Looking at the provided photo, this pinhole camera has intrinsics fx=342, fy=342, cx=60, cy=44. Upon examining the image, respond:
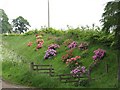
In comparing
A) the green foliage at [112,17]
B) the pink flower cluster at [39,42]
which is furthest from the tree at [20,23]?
the green foliage at [112,17]

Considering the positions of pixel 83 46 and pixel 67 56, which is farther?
pixel 83 46

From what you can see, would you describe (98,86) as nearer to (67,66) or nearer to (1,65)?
(67,66)

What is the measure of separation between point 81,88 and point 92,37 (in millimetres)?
8589

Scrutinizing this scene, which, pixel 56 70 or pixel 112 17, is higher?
pixel 112 17

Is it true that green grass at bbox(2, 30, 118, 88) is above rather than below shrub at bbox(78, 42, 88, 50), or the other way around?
below

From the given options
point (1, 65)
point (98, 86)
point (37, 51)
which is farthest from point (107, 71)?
point (37, 51)

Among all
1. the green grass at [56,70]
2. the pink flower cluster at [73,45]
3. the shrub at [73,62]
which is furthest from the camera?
the pink flower cluster at [73,45]

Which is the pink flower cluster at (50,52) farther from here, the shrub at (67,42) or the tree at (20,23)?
the tree at (20,23)

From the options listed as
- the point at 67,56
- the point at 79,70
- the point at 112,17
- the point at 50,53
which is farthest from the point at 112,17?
the point at 50,53

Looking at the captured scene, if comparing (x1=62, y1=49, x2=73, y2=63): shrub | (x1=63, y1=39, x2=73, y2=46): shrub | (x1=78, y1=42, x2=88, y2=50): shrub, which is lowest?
(x1=62, y1=49, x2=73, y2=63): shrub

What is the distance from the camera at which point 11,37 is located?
4769 cm

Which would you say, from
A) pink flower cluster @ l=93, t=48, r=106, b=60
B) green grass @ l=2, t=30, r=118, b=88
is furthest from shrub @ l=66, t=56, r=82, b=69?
pink flower cluster @ l=93, t=48, r=106, b=60

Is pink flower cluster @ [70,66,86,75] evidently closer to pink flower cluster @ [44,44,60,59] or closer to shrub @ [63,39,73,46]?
pink flower cluster @ [44,44,60,59]

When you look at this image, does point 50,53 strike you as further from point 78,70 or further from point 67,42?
point 78,70
